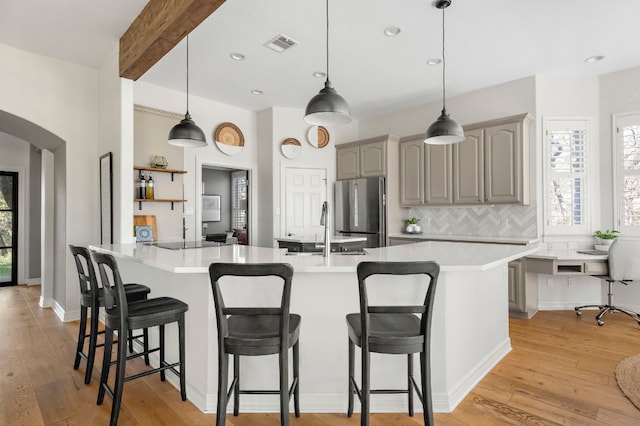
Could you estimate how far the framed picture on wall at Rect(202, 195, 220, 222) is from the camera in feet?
27.3

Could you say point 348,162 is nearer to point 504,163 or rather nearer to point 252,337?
point 504,163

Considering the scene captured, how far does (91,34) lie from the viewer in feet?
11.3

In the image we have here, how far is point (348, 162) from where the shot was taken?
6.02 m

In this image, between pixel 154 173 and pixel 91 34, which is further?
pixel 154 173

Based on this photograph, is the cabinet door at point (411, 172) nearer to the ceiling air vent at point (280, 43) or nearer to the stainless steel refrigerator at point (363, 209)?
the stainless steel refrigerator at point (363, 209)

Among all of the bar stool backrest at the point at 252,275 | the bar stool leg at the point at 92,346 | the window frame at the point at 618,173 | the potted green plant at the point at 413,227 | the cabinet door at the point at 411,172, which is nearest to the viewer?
the bar stool backrest at the point at 252,275

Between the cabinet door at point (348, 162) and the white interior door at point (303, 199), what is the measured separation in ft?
0.93

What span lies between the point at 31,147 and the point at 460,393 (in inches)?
310

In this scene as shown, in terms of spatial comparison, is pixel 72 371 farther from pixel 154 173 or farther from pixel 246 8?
pixel 246 8

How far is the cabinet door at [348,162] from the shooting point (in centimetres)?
589

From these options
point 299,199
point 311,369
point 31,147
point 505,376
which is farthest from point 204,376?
point 31,147

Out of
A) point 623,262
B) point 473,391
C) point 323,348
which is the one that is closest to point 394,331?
point 323,348

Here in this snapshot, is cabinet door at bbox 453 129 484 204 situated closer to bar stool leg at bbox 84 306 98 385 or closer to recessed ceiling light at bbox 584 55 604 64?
recessed ceiling light at bbox 584 55 604 64

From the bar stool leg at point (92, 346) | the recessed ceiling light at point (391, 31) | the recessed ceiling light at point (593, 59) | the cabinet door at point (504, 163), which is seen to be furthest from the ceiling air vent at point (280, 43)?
the recessed ceiling light at point (593, 59)
